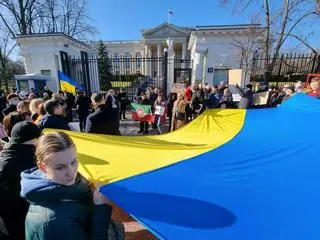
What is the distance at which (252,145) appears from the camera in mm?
2875

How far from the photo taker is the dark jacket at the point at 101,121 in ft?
14.6

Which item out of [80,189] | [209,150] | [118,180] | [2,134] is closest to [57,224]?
[80,189]

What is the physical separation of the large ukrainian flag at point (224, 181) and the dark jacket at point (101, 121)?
1230 millimetres

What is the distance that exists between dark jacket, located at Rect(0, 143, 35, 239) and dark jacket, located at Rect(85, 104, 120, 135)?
2232 millimetres

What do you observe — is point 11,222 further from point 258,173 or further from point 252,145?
point 252,145

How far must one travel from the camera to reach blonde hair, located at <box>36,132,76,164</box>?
138 cm

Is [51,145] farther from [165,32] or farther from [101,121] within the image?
[165,32]

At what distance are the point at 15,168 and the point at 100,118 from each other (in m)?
2.38

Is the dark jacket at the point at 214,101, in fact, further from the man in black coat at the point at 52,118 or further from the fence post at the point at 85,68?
the fence post at the point at 85,68

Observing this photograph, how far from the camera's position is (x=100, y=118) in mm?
4465

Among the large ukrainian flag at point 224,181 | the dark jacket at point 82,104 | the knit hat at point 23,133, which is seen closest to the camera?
the large ukrainian flag at point 224,181

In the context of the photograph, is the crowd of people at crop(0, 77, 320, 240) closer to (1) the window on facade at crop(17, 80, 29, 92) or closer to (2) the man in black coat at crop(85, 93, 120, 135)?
(2) the man in black coat at crop(85, 93, 120, 135)

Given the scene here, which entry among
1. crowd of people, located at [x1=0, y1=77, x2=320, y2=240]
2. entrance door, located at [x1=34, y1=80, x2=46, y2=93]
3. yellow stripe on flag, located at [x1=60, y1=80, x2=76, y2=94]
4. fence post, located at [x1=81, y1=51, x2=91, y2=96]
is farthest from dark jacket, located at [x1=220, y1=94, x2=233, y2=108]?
entrance door, located at [x1=34, y1=80, x2=46, y2=93]

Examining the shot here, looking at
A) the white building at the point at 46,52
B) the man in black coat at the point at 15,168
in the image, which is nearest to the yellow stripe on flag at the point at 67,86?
the white building at the point at 46,52
